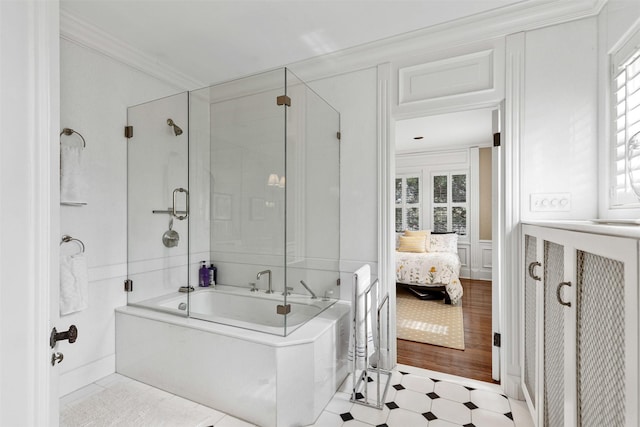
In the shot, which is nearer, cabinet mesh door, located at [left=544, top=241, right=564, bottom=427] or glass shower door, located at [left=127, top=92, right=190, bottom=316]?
cabinet mesh door, located at [left=544, top=241, right=564, bottom=427]

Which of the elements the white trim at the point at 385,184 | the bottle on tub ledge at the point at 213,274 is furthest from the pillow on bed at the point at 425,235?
the bottle on tub ledge at the point at 213,274

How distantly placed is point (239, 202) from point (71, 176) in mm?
1037

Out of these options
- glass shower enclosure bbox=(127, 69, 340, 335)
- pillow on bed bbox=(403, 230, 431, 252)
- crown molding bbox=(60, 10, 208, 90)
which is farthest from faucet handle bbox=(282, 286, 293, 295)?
pillow on bed bbox=(403, 230, 431, 252)

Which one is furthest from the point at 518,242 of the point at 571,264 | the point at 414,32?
the point at 414,32

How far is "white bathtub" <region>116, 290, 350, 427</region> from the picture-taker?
1730mm

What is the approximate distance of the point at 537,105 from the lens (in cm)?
198

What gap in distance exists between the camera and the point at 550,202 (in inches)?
76.8

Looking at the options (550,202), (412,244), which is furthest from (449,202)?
(550,202)

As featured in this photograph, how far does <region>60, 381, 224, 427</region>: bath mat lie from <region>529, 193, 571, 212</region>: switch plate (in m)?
2.32

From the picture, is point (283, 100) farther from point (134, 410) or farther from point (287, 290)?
point (134, 410)

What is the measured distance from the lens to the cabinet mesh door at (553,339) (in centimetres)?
122

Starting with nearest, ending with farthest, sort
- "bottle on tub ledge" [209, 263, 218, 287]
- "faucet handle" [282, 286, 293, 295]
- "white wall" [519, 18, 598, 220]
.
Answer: "white wall" [519, 18, 598, 220], "faucet handle" [282, 286, 293, 295], "bottle on tub ledge" [209, 263, 218, 287]

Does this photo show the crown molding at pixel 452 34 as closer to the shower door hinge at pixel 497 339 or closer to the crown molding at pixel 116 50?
the crown molding at pixel 116 50

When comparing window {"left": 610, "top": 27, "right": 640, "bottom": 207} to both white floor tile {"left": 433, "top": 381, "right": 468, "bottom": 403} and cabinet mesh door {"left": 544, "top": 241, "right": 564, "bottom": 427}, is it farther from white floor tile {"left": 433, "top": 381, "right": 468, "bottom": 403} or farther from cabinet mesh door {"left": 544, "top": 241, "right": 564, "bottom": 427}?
white floor tile {"left": 433, "top": 381, "right": 468, "bottom": 403}
